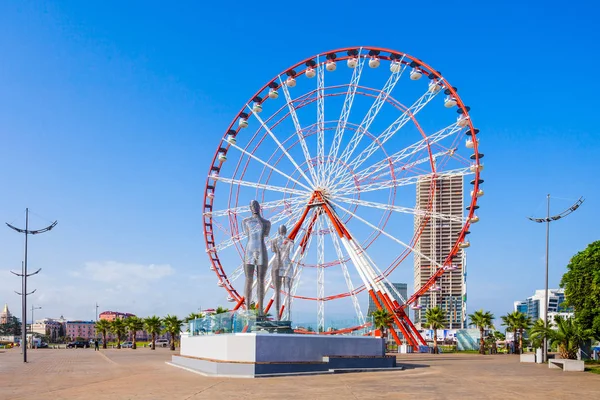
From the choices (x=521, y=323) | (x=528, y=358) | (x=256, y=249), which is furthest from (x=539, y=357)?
(x=521, y=323)

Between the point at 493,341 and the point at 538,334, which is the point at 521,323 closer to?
the point at 493,341

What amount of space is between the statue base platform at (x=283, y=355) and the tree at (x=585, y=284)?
15.9m

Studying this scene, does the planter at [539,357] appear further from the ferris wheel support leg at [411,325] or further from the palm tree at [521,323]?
the palm tree at [521,323]

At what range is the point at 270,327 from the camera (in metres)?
28.1

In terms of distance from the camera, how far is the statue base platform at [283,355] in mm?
25359

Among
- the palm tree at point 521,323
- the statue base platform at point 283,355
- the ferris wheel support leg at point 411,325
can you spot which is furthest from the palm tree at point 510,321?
the statue base platform at point 283,355

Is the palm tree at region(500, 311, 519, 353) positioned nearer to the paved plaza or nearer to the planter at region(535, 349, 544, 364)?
the planter at region(535, 349, 544, 364)

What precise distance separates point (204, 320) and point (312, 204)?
41.0 ft

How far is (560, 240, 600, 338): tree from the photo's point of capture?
130 feet

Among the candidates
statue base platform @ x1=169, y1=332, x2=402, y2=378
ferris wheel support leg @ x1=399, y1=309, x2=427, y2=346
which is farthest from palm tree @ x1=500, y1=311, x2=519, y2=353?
statue base platform @ x1=169, y1=332, x2=402, y2=378

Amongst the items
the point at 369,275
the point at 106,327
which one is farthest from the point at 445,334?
the point at 369,275

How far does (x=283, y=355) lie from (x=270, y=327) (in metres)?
1.85

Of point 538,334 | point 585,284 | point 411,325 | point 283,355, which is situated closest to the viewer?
point 283,355

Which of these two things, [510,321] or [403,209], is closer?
[403,209]
